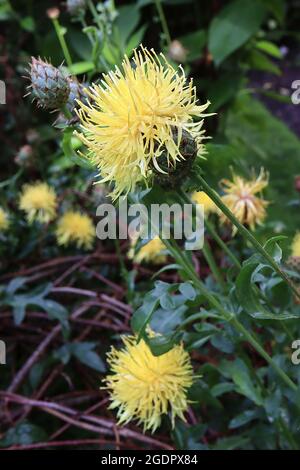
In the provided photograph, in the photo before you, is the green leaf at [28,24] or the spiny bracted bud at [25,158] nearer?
the spiny bracted bud at [25,158]

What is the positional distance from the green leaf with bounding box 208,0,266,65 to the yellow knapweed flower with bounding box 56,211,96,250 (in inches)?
29.6

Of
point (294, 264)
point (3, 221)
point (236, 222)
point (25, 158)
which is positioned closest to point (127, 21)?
point (25, 158)

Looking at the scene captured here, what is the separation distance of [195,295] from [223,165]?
320mm

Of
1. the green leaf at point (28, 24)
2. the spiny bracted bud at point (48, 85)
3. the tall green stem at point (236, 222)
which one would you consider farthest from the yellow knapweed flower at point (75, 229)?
the green leaf at point (28, 24)

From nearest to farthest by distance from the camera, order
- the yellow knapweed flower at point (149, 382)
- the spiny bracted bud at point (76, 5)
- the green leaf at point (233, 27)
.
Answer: the yellow knapweed flower at point (149, 382), the spiny bracted bud at point (76, 5), the green leaf at point (233, 27)

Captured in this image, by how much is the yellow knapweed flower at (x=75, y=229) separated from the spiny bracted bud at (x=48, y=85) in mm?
637

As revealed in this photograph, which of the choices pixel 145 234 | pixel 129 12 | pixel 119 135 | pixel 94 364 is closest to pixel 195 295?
pixel 145 234

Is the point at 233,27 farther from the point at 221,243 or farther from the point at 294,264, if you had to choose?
the point at 221,243

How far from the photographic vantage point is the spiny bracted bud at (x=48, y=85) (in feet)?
2.48

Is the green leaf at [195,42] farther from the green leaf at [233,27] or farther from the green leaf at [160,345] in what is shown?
the green leaf at [160,345]

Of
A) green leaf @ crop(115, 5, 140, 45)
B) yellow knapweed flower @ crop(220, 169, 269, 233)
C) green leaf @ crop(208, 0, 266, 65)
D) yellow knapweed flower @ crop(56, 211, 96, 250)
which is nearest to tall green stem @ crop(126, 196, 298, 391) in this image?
yellow knapweed flower @ crop(220, 169, 269, 233)

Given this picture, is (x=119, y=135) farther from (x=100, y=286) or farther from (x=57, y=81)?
(x=100, y=286)

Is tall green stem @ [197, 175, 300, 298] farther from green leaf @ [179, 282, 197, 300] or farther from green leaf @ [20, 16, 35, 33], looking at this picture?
green leaf @ [20, 16, 35, 33]

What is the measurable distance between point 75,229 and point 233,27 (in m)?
0.91
